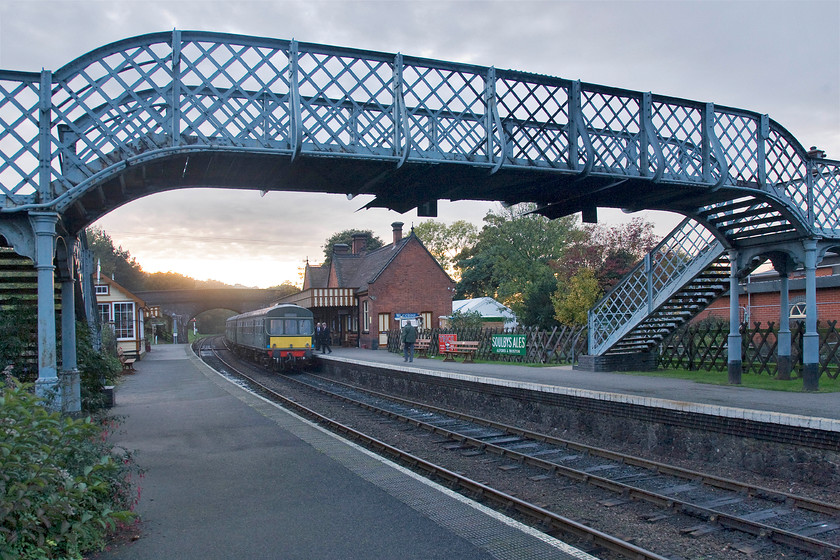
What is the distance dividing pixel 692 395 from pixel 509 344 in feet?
38.0

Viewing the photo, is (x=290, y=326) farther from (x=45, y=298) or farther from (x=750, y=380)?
(x=45, y=298)

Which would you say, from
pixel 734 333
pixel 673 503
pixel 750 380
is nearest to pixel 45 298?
pixel 673 503

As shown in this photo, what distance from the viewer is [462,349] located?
80.4ft

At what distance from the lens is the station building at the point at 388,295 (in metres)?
36.3

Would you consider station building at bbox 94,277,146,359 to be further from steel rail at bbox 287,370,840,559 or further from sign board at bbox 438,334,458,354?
steel rail at bbox 287,370,840,559

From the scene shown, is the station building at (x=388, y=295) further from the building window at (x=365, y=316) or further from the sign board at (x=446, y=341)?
the sign board at (x=446, y=341)

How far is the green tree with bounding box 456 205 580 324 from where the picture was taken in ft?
182

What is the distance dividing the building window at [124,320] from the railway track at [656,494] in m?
23.2

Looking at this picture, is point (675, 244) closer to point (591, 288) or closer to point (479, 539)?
point (479, 539)

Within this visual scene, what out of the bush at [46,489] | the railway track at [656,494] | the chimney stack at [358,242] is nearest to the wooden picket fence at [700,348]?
the railway track at [656,494]

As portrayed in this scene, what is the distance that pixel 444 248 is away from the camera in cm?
7756

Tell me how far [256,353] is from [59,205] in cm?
2483

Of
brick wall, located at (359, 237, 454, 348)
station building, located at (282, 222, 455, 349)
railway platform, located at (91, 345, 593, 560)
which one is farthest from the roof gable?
railway platform, located at (91, 345, 593, 560)

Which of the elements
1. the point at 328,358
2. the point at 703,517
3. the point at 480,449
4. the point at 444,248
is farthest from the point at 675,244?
the point at 444,248
